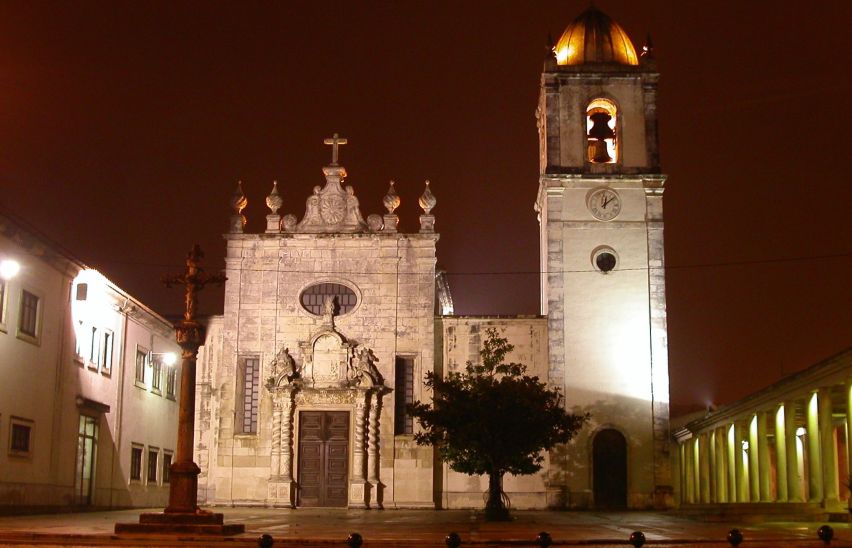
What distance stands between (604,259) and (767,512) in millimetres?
13540

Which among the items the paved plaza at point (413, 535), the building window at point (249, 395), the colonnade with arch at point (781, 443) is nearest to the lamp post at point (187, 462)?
the paved plaza at point (413, 535)

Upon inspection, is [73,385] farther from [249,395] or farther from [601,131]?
[601,131]

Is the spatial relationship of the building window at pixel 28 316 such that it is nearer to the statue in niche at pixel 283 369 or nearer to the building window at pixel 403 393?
the statue in niche at pixel 283 369

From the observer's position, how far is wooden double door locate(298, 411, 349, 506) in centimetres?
3578

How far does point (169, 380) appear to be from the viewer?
128 feet

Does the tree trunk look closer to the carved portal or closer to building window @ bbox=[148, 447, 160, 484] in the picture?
the carved portal

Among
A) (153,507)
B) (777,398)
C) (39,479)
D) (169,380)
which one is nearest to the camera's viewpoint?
(39,479)

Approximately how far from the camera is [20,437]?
84.6 feet

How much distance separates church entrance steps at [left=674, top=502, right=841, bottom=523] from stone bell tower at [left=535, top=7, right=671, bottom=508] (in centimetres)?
865

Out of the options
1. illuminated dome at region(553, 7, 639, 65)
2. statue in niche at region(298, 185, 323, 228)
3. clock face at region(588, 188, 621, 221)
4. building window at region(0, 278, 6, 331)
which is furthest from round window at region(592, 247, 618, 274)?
building window at region(0, 278, 6, 331)

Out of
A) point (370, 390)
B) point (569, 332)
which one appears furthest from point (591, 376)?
point (370, 390)

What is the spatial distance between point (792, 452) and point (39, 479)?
1791 cm

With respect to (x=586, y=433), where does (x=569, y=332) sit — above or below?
above

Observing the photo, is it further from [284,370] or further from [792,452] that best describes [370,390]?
[792,452]
